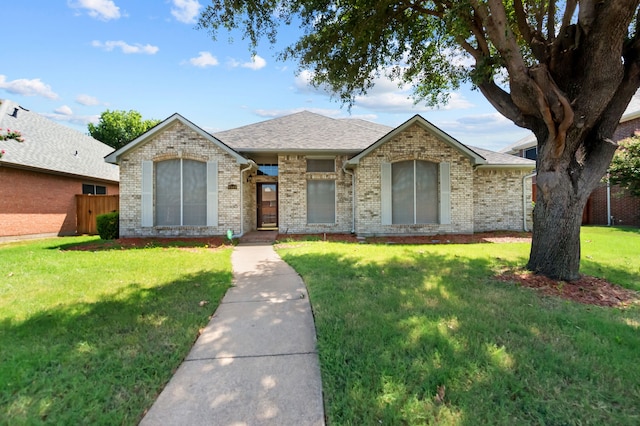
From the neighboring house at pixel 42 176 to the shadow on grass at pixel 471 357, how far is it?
13536 mm

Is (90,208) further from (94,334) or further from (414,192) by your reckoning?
(414,192)

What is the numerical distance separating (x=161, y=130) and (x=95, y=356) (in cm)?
1073

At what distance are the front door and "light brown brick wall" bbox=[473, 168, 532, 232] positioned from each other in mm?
9466

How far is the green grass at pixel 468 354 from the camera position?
2293 mm

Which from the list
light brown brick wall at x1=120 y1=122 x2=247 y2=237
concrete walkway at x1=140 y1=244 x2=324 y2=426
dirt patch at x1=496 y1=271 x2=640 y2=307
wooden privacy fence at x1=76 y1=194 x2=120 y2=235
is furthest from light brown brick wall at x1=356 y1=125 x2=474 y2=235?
wooden privacy fence at x1=76 y1=194 x2=120 y2=235

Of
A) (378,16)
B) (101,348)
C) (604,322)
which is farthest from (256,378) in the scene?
(378,16)

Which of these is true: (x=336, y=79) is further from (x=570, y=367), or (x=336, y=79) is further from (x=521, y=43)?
(x=570, y=367)

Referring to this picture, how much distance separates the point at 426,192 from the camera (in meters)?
12.8

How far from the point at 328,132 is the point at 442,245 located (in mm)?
7734

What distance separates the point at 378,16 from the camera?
24.7ft

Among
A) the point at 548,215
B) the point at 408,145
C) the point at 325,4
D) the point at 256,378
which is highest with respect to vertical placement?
the point at 325,4

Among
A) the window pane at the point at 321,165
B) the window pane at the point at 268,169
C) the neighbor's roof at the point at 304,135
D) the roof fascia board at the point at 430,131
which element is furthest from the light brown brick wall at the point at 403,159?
the window pane at the point at 268,169

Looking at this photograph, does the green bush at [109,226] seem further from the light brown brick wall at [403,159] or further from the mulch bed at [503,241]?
the light brown brick wall at [403,159]

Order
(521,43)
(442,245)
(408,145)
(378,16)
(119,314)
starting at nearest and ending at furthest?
(119,314)
(378,16)
(521,43)
(442,245)
(408,145)
